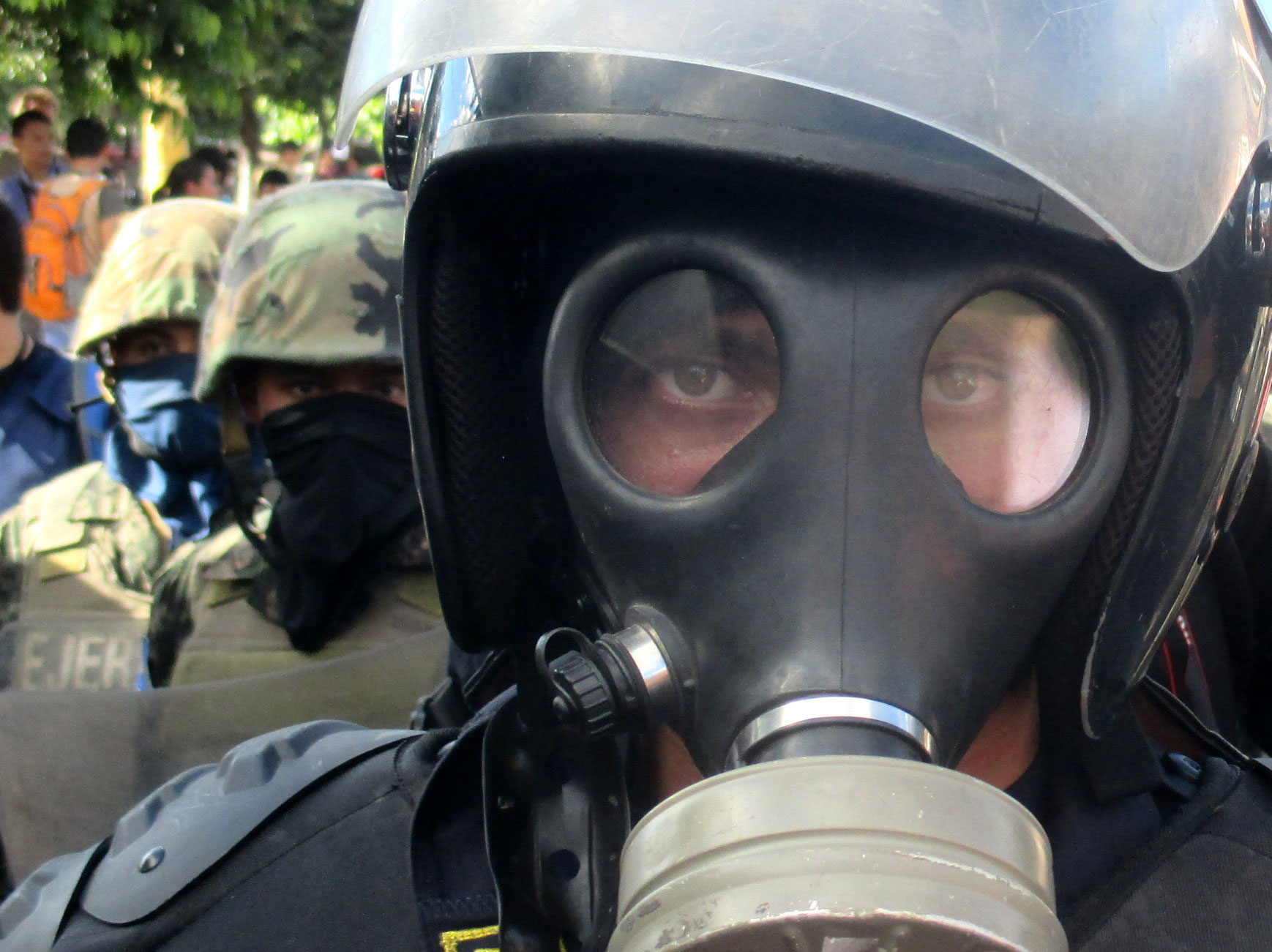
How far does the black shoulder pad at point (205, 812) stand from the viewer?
5.01 ft

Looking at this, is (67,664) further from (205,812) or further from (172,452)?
(205,812)

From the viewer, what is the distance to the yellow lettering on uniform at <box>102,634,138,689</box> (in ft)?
9.98

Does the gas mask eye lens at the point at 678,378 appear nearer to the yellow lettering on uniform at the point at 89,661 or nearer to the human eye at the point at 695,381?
the human eye at the point at 695,381

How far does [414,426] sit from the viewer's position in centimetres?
155

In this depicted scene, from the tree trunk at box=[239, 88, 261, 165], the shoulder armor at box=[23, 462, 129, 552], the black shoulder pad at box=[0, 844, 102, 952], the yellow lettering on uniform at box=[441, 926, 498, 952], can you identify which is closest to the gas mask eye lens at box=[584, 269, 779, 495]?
the yellow lettering on uniform at box=[441, 926, 498, 952]

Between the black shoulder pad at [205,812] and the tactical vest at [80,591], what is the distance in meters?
1.34

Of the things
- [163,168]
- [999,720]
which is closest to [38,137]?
[163,168]

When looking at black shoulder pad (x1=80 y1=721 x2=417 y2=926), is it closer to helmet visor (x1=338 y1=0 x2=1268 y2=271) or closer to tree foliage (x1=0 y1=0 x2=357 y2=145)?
helmet visor (x1=338 y1=0 x2=1268 y2=271)

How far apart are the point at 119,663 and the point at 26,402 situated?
1309mm

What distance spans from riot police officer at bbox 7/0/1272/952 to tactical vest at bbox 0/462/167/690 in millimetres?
1526

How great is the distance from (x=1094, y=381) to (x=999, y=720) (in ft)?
1.21

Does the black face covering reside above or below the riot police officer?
below

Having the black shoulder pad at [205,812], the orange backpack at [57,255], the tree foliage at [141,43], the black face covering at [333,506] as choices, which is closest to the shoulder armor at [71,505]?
the black face covering at [333,506]

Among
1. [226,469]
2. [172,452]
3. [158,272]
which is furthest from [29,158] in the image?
[226,469]
